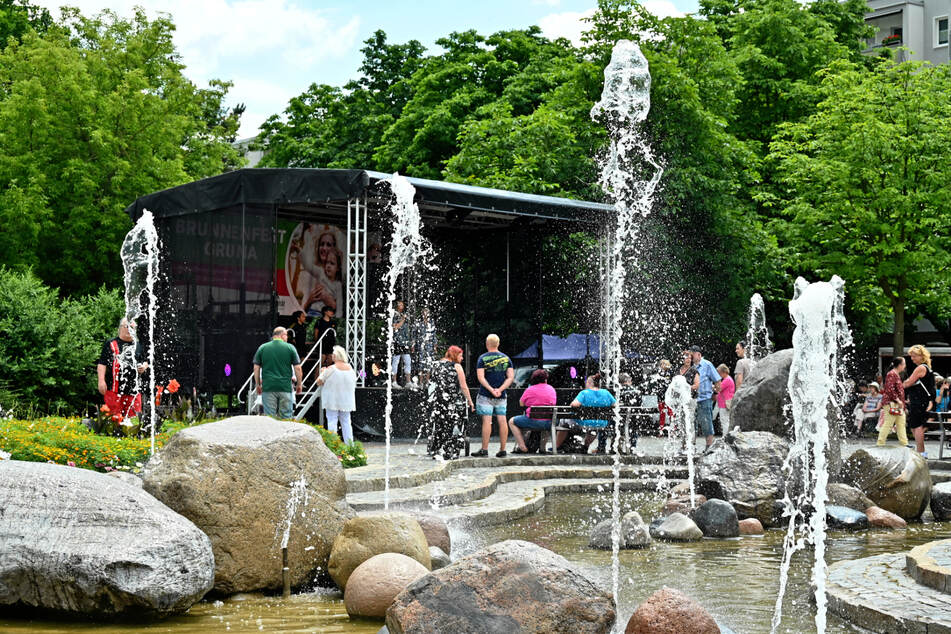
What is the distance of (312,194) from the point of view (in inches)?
737

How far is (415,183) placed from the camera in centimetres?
1903

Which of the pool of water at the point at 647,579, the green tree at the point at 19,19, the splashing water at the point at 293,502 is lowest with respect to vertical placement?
the pool of water at the point at 647,579

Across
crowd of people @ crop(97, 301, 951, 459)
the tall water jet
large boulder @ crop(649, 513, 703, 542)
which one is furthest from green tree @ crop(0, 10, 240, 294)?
large boulder @ crop(649, 513, 703, 542)

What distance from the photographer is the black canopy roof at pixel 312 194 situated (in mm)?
18422

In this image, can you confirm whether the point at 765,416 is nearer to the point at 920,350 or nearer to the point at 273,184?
the point at 920,350

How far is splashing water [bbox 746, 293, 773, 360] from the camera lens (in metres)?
29.0

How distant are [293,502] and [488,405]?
867 centimetres

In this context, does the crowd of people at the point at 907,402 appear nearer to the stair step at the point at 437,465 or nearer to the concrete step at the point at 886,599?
the stair step at the point at 437,465

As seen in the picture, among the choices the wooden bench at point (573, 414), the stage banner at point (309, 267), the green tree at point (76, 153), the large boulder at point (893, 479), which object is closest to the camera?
the large boulder at point (893, 479)

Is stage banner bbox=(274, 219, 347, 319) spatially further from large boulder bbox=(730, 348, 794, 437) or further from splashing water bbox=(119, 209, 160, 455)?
large boulder bbox=(730, 348, 794, 437)

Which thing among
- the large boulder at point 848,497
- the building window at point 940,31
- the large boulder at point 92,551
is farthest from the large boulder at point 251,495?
the building window at point 940,31

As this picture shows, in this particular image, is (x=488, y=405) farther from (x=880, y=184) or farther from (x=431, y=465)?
(x=880, y=184)

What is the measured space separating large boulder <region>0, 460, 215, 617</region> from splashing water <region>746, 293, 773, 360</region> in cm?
2349

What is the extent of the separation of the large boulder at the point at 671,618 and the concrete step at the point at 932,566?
6.37 feet
